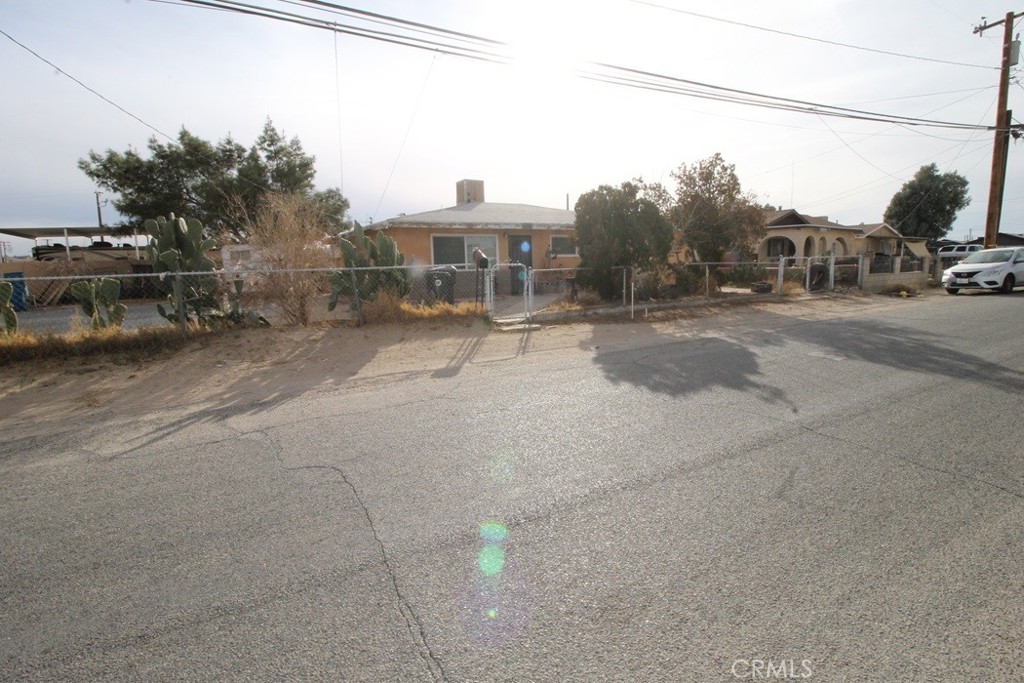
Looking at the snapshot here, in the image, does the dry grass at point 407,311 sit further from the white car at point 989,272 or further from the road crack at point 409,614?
the white car at point 989,272

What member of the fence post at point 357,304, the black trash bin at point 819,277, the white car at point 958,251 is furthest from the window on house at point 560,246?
the white car at point 958,251

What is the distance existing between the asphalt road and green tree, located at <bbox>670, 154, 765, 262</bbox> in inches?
482

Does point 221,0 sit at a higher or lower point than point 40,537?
higher

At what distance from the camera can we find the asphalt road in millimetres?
2078

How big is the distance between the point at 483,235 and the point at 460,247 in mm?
957

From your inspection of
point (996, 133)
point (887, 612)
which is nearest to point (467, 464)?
point (887, 612)

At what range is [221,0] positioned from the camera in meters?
7.46

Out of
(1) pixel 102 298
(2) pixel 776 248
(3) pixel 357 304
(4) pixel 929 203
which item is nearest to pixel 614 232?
(3) pixel 357 304

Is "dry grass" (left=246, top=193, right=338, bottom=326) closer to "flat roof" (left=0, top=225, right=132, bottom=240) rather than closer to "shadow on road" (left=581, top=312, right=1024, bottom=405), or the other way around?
"shadow on road" (left=581, top=312, right=1024, bottom=405)

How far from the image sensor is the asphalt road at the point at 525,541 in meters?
2.08

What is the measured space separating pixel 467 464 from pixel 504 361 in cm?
404

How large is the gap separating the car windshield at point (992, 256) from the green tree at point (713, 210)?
8887mm

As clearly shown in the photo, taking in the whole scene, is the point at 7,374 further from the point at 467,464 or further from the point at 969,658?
the point at 969,658

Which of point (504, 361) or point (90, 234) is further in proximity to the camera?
point (90, 234)
